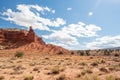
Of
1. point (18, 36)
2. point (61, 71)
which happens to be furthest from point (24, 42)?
point (61, 71)

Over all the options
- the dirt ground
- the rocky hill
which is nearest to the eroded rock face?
the rocky hill

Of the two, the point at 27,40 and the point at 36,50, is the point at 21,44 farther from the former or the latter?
the point at 36,50

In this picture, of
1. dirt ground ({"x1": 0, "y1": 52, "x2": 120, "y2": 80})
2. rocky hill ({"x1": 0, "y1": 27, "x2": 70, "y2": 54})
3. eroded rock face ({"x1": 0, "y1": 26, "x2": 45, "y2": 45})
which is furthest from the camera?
eroded rock face ({"x1": 0, "y1": 26, "x2": 45, "y2": 45})

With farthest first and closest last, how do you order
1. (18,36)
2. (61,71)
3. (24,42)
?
(18,36), (24,42), (61,71)

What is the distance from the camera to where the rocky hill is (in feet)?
275

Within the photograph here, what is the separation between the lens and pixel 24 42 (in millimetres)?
89250

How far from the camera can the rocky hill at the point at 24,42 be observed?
83.9 meters

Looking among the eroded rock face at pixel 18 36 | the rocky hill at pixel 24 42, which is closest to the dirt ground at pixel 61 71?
the rocky hill at pixel 24 42

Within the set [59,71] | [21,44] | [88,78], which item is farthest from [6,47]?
[88,78]

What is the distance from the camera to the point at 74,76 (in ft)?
56.0

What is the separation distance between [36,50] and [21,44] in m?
9.58

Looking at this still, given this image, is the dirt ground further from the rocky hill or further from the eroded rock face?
the eroded rock face

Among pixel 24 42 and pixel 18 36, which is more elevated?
pixel 18 36

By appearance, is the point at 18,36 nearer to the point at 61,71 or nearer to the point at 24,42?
the point at 24,42
